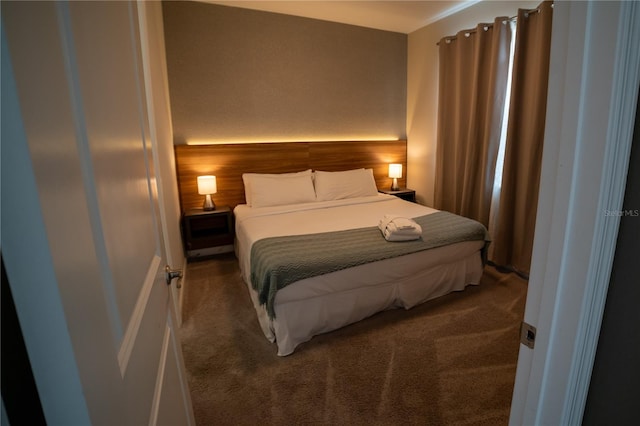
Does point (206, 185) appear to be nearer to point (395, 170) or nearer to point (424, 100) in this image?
point (395, 170)

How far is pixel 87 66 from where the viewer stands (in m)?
0.47

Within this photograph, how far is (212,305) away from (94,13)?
230cm

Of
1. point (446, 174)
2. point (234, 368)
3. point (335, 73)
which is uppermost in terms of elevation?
point (335, 73)

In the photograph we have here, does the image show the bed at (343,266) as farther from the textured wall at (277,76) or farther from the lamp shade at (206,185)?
the textured wall at (277,76)

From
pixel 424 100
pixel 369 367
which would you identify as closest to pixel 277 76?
pixel 424 100

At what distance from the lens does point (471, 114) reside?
315cm

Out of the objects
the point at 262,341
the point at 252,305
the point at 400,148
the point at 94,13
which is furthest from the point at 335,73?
the point at 94,13

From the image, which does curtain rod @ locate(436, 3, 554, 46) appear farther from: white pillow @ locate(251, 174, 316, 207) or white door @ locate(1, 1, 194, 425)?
white door @ locate(1, 1, 194, 425)

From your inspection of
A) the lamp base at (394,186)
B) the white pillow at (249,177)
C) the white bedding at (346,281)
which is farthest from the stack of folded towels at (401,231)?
the lamp base at (394,186)

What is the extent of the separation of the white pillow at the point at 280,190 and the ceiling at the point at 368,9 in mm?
1805

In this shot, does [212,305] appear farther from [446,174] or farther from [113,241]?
[446,174]

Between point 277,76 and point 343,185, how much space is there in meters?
1.48

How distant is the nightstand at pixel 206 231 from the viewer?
3221 mm

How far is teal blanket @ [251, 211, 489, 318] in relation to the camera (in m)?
1.84
